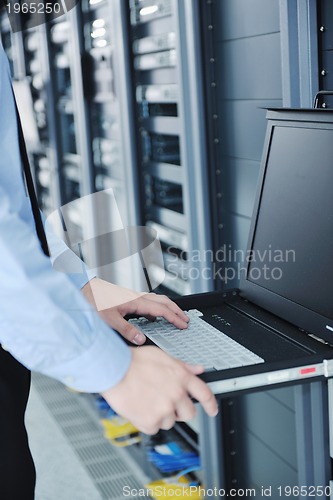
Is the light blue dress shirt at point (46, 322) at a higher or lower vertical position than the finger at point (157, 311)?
higher

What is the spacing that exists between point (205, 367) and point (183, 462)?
2001 millimetres

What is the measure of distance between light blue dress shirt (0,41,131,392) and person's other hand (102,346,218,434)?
3 centimetres

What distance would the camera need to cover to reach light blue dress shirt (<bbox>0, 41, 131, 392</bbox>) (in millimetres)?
1286

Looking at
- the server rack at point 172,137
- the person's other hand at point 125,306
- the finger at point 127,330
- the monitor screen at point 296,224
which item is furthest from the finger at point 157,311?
the server rack at point 172,137

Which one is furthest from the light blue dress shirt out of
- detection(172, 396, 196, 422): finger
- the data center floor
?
the data center floor

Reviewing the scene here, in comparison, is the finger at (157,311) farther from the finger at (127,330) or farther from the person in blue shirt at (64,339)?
the person in blue shirt at (64,339)

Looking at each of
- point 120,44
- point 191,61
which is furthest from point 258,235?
point 120,44

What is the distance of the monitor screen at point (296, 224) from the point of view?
1793mm

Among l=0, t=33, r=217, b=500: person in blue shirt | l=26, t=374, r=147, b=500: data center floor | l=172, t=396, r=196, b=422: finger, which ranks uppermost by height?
l=0, t=33, r=217, b=500: person in blue shirt

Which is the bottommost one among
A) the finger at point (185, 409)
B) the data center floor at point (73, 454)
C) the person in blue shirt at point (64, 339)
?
the data center floor at point (73, 454)

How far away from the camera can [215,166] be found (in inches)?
121

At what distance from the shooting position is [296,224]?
6.37 feet

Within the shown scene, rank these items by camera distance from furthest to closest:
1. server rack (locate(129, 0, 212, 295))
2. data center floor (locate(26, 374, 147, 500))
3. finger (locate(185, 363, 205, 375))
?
data center floor (locate(26, 374, 147, 500)) < server rack (locate(129, 0, 212, 295)) < finger (locate(185, 363, 205, 375))

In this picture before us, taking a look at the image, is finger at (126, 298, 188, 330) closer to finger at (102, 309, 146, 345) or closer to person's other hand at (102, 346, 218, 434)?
finger at (102, 309, 146, 345)
